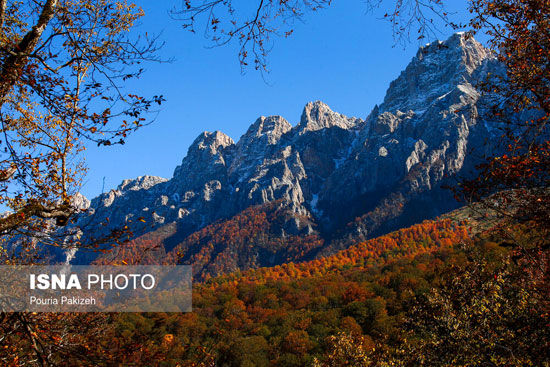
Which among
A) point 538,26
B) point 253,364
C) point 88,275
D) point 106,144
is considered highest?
point 538,26

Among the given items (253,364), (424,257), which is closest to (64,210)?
(253,364)

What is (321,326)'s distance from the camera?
4747 cm

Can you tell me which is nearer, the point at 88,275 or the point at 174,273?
the point at 88,275

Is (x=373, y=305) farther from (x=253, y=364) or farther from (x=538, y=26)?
(x=538, y=26)

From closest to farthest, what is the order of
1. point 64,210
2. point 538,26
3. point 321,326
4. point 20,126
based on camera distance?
point 64,210 < point 538,26 < point 20,126 < point 321,326

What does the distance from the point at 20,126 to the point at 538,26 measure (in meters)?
11.5

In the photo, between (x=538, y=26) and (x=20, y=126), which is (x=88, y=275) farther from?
(x=538, y=26)

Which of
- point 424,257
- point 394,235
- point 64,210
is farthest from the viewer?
point 394,235

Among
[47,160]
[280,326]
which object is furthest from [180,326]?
[47,160]

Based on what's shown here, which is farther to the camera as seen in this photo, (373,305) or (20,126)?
(373,305)

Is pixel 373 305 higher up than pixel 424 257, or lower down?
lower down

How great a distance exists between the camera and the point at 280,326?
51406mm

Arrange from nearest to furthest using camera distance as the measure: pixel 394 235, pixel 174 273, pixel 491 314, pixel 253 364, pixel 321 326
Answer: pixel 491 314, pixel 253 364, pixel 321 326, pixel 174 273, pixel 394 235

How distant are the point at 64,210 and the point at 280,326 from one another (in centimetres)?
5067
